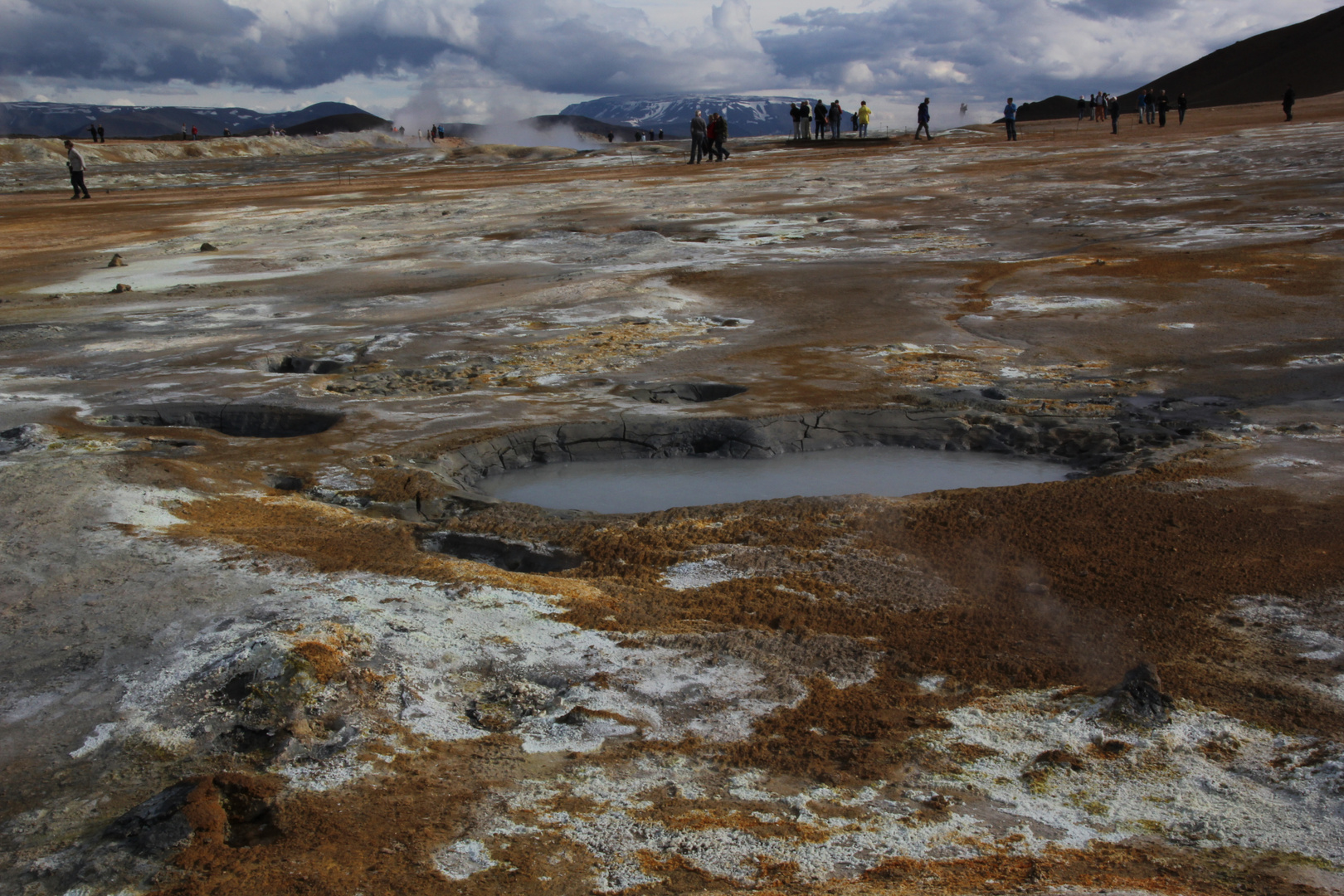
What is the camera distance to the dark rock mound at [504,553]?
3764 mm


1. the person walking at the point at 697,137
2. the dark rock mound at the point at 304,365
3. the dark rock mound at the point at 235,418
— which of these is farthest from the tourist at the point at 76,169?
the dark rock mound at the point at 235,418

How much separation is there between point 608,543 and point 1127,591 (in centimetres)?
191

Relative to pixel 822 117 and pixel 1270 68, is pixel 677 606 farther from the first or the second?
pixel 1270 68

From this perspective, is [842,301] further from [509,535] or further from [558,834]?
[558,834]

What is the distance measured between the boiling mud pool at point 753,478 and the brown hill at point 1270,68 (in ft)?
187

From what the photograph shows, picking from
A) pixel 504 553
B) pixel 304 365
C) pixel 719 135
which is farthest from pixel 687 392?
pixel 719 135

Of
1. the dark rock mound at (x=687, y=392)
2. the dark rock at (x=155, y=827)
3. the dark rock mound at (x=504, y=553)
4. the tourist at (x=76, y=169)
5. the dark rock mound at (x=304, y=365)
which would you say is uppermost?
the tourist at (x=76, y=169)

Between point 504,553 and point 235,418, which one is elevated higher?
point 235,418

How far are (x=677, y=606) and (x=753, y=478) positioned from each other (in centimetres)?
171

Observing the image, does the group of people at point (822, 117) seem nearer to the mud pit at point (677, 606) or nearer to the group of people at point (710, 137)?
the group of people at point (710, 137)

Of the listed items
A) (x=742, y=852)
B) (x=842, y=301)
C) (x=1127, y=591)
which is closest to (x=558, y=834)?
(x=742, y=852)

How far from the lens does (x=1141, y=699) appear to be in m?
2.58

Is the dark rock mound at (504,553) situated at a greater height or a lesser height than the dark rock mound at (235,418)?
lesser

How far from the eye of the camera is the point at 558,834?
211 centimetres
